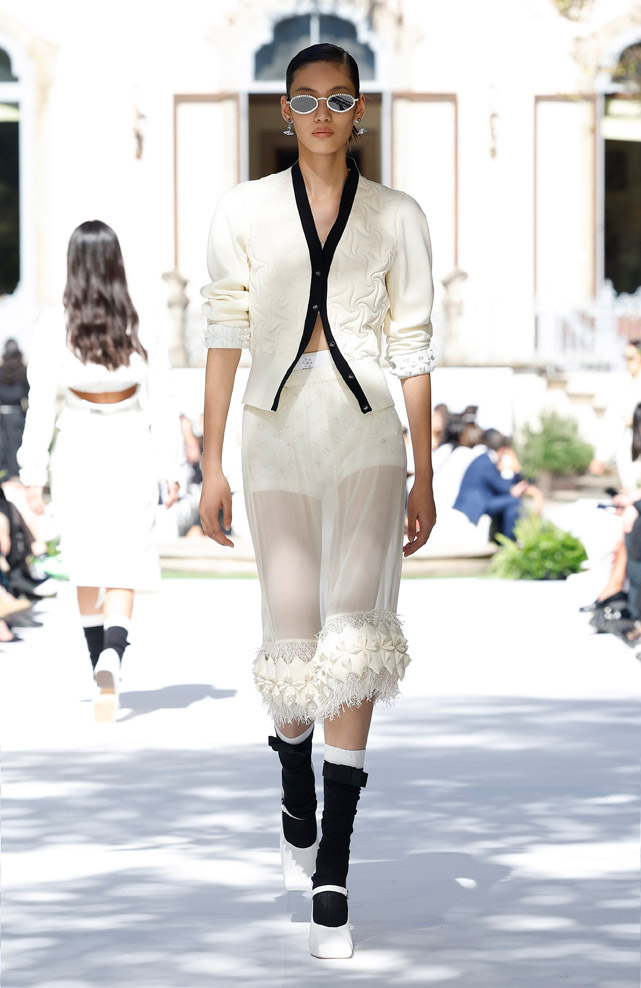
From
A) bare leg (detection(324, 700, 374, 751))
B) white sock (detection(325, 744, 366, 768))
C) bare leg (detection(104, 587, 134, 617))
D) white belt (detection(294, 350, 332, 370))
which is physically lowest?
white sock (detection(325, 744, 366, 768))

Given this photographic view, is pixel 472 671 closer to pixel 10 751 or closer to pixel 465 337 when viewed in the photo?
pixel 10 751

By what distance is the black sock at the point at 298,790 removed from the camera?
462 cm

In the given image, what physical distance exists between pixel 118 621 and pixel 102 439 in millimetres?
735

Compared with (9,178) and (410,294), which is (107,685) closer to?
(410,294)

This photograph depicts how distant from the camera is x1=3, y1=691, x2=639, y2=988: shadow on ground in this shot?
4.12 metres

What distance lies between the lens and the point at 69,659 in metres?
9.37

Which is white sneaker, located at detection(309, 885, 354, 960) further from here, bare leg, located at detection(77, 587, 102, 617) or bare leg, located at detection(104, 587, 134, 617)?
bare leg, located at detection(77, 587, 102, 617)

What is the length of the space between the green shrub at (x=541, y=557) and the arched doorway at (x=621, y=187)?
10.6m

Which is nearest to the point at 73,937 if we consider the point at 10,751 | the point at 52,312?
the point at 10,751

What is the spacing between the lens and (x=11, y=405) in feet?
61.6

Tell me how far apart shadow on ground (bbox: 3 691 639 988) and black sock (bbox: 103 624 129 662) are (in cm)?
63

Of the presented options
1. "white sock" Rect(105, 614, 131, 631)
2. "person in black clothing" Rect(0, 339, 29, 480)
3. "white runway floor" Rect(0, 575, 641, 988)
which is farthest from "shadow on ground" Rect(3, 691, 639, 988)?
"person in black clothing" Rect(0, 339, 29, 480)

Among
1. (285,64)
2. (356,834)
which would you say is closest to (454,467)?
(285,64)

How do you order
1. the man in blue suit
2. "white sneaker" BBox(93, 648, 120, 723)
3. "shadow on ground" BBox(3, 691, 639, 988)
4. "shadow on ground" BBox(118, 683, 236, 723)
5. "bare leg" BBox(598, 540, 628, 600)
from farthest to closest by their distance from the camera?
the man in blue suit < "bare leg" BBox(598, 540, 628, 600) < "shadow on ground" BBox(118, 683, 236, 723) < "white sneaker" BBox(93, 648, 120, 723) < "shadow on ground" BBox(3, 691, 639, 988)
